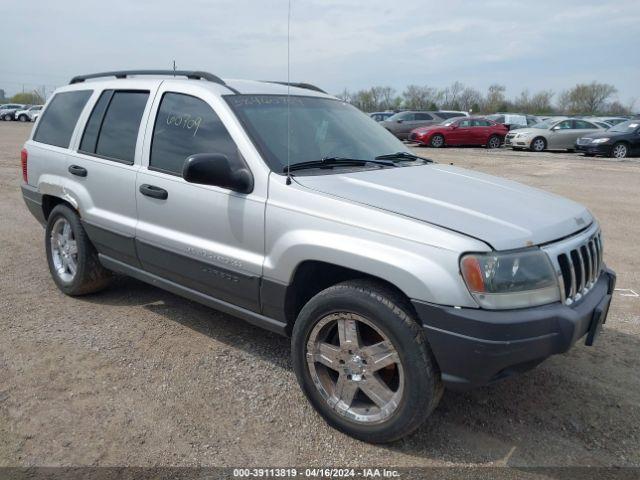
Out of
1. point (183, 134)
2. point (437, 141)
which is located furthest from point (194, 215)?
point (437, 141)

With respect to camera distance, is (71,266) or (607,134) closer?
(71,266)

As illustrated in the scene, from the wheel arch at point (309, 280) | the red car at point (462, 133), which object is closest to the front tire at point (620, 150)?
the red car at point (462, 133)

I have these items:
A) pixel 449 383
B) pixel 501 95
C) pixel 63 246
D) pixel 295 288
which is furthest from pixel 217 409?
pixel 501 95

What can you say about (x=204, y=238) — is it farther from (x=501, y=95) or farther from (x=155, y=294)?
(x=501, y=95)

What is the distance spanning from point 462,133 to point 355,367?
22429mm

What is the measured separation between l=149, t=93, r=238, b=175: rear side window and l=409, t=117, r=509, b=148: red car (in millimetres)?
20896

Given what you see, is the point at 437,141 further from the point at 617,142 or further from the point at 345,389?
the point at 345,389

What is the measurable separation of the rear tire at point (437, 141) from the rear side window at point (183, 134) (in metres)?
21.1

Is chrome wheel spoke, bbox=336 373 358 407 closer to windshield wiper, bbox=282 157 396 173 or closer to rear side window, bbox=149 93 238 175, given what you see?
windshield wiper, bbox=282 157 396 173

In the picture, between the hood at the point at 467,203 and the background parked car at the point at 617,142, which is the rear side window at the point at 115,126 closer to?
the hood at the point at 467,203

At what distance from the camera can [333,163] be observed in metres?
3.46

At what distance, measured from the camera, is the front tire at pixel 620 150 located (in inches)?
760

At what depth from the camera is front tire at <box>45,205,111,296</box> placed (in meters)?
4.51

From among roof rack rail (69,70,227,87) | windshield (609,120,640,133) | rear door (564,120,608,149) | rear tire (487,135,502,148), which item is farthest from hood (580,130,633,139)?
roof rack rail (69,70,227,87)
